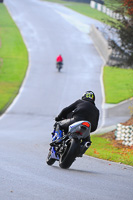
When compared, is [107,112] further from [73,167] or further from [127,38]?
[73,167]

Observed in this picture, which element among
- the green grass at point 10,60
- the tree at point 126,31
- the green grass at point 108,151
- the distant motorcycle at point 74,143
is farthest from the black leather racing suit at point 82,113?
the green grass at point 10,60

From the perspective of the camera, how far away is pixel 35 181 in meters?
8.13

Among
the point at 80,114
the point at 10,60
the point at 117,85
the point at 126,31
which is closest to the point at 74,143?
the point at 80,114

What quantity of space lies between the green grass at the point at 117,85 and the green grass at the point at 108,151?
14.2 meters

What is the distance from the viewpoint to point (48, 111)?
3198 cm

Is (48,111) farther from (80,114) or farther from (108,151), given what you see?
(80,114)

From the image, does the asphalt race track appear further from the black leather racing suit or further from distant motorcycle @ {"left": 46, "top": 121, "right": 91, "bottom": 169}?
the black leather racing suit

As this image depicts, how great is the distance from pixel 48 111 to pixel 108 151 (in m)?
15.5

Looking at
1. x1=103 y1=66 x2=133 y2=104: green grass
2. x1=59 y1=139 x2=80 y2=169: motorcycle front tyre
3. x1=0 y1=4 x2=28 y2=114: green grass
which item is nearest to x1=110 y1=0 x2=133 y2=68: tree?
x1=0 y1=4 x2=28 y2=114: green grass

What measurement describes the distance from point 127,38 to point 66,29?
52.4 metres

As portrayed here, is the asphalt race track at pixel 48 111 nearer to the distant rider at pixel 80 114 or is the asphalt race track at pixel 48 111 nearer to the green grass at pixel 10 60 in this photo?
the green grass at pixel 10 60

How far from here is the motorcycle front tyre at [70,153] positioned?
9758 millimetres

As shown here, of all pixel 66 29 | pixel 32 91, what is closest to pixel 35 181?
pixel 32 91

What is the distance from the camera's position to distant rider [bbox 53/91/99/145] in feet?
33.6
